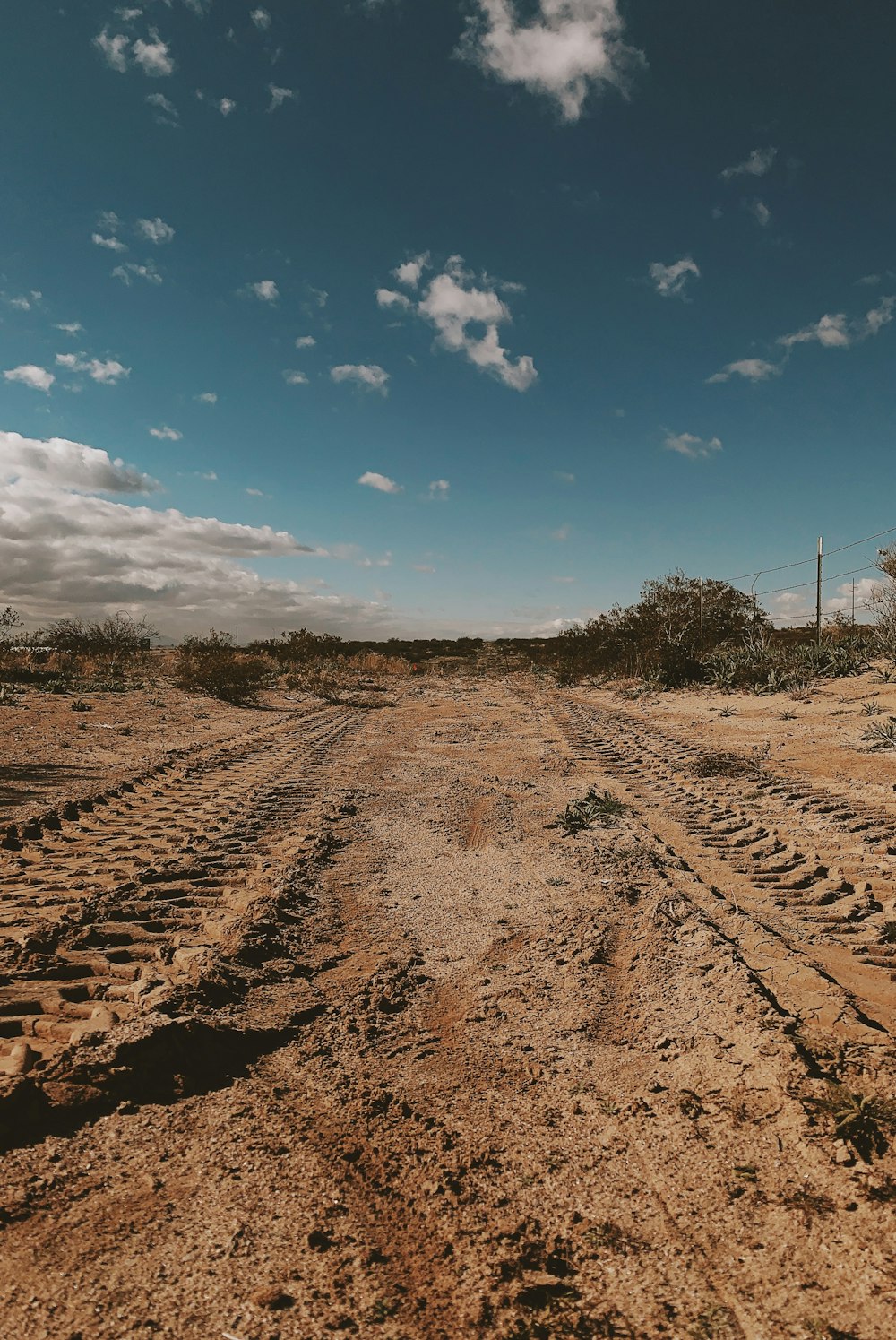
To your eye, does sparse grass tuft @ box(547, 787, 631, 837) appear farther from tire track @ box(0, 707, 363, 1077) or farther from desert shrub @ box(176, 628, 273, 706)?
desert shrub @ box(176, 628, 273, 706)

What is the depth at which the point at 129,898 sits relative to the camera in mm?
3982

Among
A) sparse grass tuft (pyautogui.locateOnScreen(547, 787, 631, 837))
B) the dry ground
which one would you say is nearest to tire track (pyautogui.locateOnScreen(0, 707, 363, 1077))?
the dry ground

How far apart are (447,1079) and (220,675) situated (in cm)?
1640

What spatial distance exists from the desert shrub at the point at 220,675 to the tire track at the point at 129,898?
31.5 feet

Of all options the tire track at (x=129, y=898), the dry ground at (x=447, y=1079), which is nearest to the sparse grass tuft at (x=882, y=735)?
the dry ground at (x=447, y=1079)

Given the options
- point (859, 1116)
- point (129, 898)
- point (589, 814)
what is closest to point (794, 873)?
point (589, 814)

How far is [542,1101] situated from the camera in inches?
94.0

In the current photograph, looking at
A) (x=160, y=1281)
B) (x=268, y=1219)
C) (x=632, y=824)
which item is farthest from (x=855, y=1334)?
(x=632, y=824)

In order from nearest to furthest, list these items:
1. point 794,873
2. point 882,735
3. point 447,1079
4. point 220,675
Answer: point 447,1079 → point 794,873 → point 882,735 → point 220,675

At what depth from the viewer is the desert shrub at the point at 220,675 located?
55.3 ft

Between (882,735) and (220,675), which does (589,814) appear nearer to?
(882,735)

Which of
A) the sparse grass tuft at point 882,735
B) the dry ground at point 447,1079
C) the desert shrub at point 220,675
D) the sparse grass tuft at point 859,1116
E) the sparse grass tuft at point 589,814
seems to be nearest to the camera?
the dry ground at point 447,1079

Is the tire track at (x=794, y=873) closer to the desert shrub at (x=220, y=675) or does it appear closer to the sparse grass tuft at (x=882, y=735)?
the sparse grass tuft at (x=882, y=735)

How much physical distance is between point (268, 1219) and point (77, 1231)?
0.48 m
